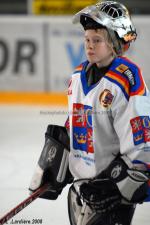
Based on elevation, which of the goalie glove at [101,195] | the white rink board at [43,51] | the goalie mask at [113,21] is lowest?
the goalie glove at [101,195]

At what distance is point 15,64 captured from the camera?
7.07 m

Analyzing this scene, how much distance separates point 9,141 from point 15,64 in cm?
202

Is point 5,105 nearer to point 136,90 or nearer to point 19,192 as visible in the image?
point 19,192

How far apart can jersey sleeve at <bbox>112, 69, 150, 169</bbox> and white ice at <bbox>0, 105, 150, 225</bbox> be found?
0.61m

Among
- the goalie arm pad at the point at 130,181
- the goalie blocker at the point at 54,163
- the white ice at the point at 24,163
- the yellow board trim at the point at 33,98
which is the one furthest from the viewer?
the yellow board trim at the point at 33,98

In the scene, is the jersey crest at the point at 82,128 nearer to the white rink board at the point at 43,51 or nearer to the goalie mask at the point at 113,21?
the goalie mask at the point at 113,21

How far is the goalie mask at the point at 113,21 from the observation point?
2289 millimetres

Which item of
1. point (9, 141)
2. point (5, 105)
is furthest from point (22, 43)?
point (9, 141)

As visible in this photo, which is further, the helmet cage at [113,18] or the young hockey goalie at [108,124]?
the helmet cage at [113,18]

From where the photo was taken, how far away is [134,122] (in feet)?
7.22

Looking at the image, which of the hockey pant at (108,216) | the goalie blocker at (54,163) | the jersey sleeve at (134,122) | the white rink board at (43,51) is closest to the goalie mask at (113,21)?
the jersey sleeve at (134,122)

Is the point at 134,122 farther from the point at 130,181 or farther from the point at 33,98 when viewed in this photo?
the point at 33,98

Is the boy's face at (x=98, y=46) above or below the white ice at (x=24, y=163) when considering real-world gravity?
above

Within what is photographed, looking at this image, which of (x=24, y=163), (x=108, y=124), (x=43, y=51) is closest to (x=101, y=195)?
(x=108, y=124)
